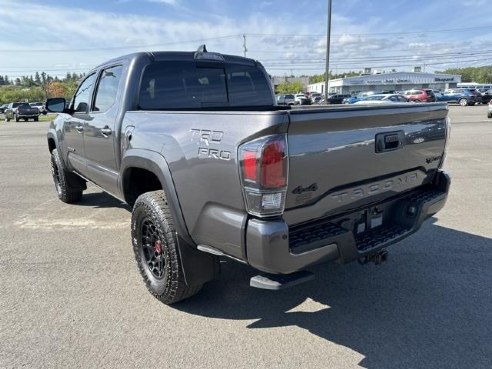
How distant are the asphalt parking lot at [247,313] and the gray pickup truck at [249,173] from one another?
40 cm

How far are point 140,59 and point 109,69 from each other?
75cm

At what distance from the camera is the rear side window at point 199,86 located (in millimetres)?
4055

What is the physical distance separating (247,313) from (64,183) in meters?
4.44

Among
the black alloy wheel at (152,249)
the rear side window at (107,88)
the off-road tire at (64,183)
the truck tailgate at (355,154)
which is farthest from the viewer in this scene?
the off-road tire at (64,183)

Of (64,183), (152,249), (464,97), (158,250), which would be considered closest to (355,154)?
(158,250)

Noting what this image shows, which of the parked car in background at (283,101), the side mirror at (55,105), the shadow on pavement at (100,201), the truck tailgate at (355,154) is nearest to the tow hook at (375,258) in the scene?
the truck tailgate at (355,154)

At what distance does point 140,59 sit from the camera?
404 centimetres

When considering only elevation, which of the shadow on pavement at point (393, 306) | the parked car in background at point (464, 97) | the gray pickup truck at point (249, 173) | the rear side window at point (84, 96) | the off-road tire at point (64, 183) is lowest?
the parked car in background at point (464, 97)

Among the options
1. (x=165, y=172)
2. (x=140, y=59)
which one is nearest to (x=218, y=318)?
(x=165, y=172)

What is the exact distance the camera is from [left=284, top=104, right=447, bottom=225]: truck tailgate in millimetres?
2500

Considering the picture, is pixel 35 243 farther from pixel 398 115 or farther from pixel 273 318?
pixel 398 115

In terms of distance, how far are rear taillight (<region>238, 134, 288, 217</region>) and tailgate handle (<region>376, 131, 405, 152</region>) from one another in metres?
0.92

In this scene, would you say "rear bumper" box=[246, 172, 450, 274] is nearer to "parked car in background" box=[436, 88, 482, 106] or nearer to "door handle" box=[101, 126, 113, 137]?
"door handle" box=[101, 126, 113, 137]

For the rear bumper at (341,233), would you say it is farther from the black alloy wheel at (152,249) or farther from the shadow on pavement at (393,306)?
the black alloy wheel at (152,249)
